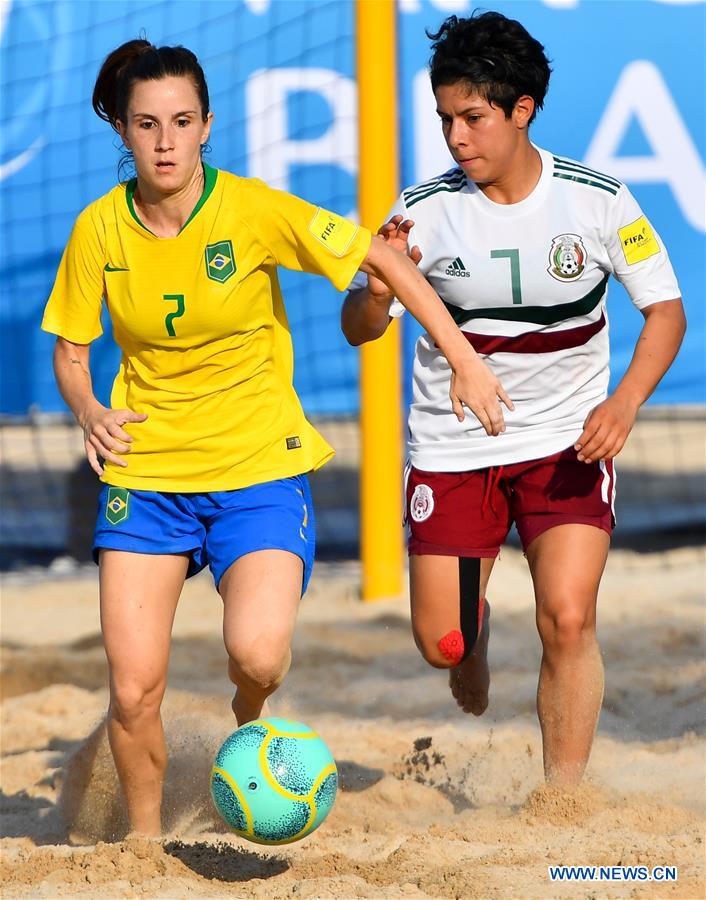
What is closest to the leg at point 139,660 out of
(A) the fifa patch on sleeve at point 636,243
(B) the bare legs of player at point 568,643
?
(B) the bare legs of player at point 568,643

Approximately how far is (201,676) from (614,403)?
2.81 metres

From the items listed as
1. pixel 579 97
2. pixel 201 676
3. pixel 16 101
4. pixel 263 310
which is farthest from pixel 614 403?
pixel 16 101

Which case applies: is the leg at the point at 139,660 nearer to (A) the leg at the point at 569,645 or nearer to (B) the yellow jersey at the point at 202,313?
(B) the yellow jersey at the point at 202,313

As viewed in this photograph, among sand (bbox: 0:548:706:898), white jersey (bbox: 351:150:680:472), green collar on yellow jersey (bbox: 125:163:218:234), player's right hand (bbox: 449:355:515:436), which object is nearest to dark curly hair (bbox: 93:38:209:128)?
green collar on yellow jersey (bbox: 125:163:218:234)

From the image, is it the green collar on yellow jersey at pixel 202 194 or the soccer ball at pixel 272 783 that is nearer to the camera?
the soccer ball at pixel 272 783

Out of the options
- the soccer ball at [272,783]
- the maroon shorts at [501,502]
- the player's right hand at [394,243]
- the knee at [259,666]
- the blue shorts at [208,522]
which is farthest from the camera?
the maroon shorts at [501,502]

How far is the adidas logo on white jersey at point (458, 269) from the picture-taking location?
3.94m

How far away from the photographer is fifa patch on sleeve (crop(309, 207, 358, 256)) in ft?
12.1

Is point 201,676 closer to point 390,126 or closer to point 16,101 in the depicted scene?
point 390,126

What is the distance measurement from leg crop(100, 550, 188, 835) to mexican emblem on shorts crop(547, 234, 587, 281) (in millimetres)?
1413

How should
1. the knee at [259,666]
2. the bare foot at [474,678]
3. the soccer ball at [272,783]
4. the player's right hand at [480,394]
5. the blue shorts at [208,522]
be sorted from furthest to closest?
the bare foot at [474,678], the blue shorts at [208,522], the knee at [259,666], the player's right hand at [480,394], the soccer ball at [272,783]

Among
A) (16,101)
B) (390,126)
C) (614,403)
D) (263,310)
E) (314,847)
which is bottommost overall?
(314,847)

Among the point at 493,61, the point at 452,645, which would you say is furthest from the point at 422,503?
the point at 493,61

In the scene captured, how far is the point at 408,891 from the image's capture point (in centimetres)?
317
